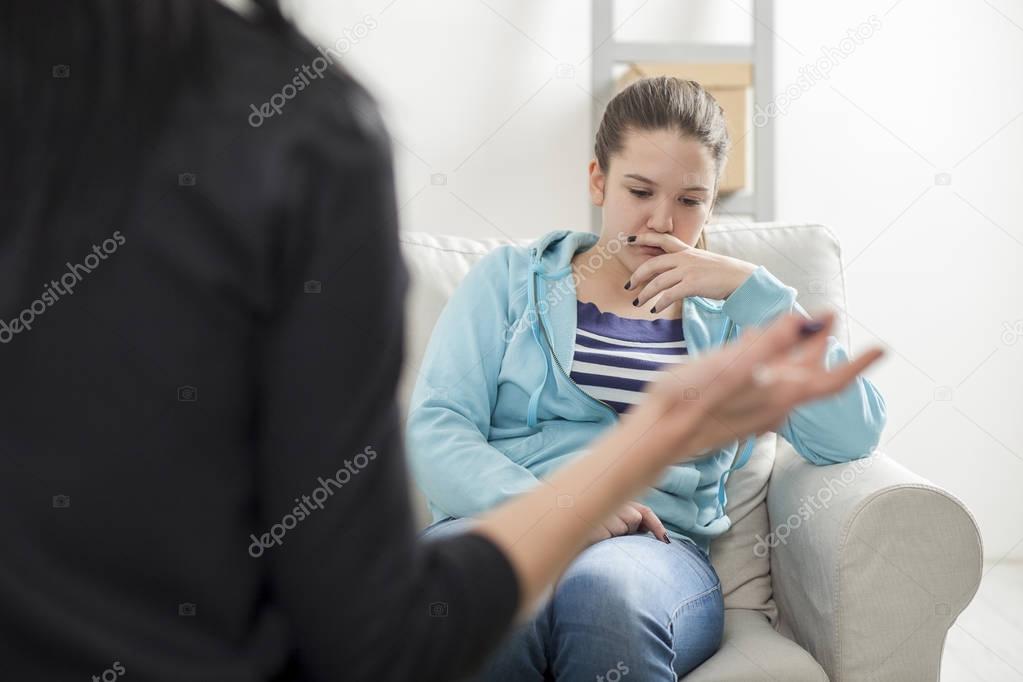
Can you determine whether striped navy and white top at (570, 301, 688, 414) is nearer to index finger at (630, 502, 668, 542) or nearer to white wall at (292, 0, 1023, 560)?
index finger at (630, 502, 668, 542)

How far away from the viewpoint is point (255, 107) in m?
0.43

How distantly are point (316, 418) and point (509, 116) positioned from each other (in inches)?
95.5

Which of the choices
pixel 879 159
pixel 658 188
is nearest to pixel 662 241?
pixel 658 188

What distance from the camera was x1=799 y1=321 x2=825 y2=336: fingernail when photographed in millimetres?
496

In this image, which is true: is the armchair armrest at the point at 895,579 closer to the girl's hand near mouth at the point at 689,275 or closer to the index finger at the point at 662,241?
the girl's hand near mouth at the point at 689,275

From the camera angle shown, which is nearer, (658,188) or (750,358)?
(750,358)

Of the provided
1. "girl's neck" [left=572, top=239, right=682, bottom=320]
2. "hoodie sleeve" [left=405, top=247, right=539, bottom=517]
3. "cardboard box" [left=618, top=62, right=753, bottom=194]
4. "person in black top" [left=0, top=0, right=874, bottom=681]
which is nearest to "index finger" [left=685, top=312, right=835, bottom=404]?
"person in black top" [left=0, top=0, right=874, bottom=681]

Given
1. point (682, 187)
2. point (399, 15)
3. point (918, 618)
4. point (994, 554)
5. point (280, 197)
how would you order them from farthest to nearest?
point (994, 554) → point (399, 15) → point (682, 187) → point (918, 618) → point (280, 197)

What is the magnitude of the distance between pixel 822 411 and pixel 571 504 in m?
1.09

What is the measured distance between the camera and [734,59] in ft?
8.53

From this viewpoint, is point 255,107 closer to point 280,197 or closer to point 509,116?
point 280,197

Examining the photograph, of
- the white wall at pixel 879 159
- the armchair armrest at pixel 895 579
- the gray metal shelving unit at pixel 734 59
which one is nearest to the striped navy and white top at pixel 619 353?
the armchair armrest at pixel 895 579

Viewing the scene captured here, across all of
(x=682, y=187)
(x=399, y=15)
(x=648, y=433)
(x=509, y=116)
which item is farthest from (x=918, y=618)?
(x=399, y=15)

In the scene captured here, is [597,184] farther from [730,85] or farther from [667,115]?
[730,85]
